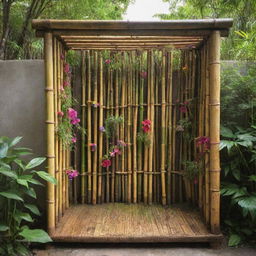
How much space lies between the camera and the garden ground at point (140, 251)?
82.5 inches

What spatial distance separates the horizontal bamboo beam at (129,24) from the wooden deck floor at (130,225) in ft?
5.43

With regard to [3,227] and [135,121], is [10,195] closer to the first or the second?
[3,227]

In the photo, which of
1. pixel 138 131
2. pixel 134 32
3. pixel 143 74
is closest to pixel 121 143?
pixel 138 131

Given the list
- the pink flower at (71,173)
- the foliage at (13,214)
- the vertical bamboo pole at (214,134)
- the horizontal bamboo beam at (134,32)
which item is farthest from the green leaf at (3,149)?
the vertical bamboo pole at (214,134)

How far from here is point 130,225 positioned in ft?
7.64

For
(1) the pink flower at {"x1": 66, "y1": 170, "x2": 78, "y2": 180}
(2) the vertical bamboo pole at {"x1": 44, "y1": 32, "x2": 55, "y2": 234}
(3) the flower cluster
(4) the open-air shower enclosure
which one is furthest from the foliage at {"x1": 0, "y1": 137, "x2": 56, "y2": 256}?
(3) the flower cluster

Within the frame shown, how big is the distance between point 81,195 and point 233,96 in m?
1.86

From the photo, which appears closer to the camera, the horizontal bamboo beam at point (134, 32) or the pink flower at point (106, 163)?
the horizontal bamboo beam at point (134, 32)

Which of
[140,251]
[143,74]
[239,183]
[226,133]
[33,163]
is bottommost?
[140,251]

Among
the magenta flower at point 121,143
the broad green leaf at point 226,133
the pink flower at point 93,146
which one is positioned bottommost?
the pink flower at point 93,146

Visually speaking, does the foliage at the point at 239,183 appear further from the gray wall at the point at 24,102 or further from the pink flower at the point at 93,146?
the gray wall at the point at 24,102

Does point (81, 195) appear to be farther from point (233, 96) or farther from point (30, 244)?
point (233, 96)

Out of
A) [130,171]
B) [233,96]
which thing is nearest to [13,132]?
[130,171]

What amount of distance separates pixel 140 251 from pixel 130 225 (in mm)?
252
